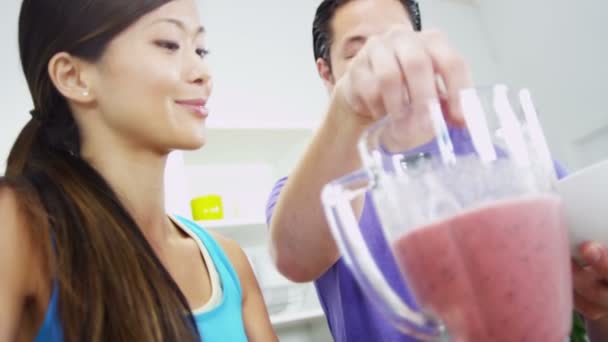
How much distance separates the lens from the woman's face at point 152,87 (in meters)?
0.84

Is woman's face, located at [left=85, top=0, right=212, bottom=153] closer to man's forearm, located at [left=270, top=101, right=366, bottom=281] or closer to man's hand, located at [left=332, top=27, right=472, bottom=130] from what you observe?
man's forearm, located at [left=270, top=101, right=366, bottom=281]

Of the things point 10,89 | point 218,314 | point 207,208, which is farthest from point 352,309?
point 10,89

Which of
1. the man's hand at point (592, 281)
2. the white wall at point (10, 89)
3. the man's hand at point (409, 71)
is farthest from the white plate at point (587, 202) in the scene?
the white wall at point (10, 89)

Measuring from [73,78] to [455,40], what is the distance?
261cm

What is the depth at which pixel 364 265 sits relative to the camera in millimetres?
340

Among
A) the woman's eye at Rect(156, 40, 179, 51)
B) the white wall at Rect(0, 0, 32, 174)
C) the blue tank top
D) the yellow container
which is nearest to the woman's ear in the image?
the woman's eye at Rect(156, 40, 179, 51)

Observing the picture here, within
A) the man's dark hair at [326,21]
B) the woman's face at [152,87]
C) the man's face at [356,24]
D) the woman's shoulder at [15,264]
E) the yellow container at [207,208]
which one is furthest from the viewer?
the yellow container at [207,208]

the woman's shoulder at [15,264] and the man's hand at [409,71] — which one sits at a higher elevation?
the man's hand at [409,71]

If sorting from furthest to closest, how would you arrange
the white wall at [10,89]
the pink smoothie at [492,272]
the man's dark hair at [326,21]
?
the white wall at [10,89] → the man's dark hair at [326,21] → the pink smoothie at [492,272]

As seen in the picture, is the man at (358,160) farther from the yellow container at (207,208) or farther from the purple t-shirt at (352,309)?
the yellow container at (207,208)

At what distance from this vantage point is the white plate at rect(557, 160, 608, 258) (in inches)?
15.2

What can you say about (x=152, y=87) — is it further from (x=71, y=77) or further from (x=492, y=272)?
(x=492, y=272)

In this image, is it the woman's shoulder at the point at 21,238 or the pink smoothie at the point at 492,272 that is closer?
the pink smoothie at the point at 492,272

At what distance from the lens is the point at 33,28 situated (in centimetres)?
87
